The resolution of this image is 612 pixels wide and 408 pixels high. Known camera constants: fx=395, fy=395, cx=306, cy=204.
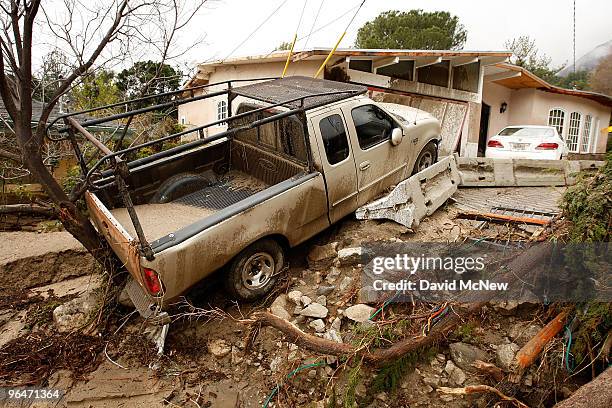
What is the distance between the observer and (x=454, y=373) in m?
3.41

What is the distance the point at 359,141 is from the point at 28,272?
18.6 feet

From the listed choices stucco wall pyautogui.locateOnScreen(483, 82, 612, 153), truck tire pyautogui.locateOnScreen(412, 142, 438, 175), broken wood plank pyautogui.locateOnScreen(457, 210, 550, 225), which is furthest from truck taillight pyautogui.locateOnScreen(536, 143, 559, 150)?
broken wood plank pyautogui.locateOnScreen(457, 210, 550, 225)

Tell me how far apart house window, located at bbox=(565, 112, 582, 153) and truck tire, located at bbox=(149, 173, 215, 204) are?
1632 cm

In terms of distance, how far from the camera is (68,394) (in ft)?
12.1

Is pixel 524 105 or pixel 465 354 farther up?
pixel 524 105

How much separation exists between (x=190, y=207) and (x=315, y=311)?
2.06 metres

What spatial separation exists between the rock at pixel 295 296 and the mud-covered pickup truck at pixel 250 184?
0.32 m

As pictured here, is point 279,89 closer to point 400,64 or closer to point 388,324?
point 388,324

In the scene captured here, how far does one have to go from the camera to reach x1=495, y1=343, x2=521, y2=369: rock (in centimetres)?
337

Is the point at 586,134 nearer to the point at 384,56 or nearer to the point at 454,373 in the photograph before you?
the point at 384,56

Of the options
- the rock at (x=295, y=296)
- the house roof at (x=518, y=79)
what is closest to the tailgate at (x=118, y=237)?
the rock at (x=295, y=296)

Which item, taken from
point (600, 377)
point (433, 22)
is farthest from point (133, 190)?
point (433, 22)

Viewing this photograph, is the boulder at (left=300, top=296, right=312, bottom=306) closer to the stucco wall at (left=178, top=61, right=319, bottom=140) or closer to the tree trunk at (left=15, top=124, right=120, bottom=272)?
the tree trunk at (left=15, top=124, right=120, bottom=272)

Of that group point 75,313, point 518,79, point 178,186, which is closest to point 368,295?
point 178,186
